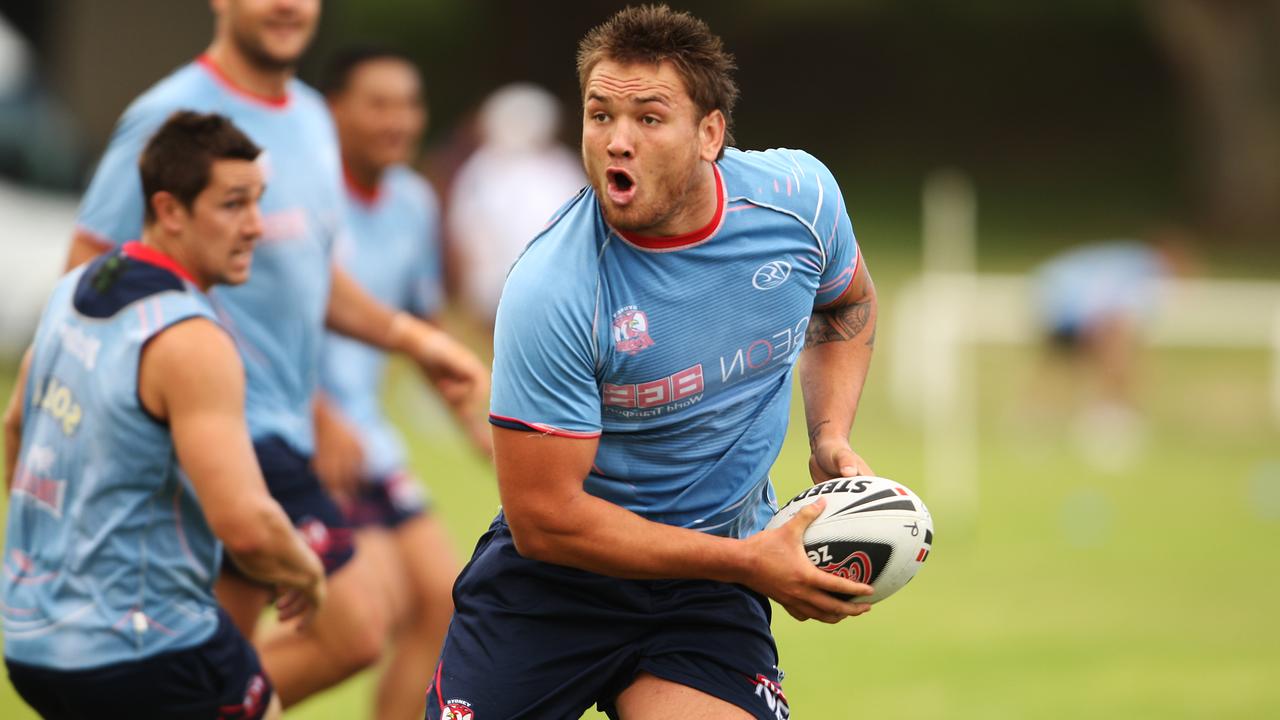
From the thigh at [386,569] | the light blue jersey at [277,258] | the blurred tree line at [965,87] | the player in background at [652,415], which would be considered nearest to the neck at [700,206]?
the player in background at [652,415]

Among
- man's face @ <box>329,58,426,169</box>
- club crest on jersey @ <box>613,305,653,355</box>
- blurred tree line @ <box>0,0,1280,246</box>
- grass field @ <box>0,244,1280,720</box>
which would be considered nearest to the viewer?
club crest on jersey @ <box>613,305,653,355</box>

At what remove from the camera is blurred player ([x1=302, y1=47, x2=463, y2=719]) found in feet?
23.4

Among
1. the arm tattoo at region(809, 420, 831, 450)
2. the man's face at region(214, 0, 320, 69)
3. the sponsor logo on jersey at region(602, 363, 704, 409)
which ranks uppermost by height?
the man's face at region(214, 0, 320, 69)

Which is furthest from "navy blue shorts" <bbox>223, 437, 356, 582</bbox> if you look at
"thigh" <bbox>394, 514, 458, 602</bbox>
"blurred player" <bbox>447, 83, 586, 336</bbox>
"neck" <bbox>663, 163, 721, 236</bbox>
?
"blurred player" <bbox>447, 83, 586, 336</bbox>

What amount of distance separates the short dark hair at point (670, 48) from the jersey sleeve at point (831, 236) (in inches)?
15.8

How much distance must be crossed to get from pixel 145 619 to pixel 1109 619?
273 inches

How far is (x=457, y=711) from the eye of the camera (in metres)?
4.48

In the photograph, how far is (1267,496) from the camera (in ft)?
47.5

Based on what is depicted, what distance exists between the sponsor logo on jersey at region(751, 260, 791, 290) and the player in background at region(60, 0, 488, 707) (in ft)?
5.37

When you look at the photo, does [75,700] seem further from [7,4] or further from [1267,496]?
[7,4]

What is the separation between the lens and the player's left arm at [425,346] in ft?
19.7

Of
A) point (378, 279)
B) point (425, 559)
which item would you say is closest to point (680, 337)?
point (425, 559)

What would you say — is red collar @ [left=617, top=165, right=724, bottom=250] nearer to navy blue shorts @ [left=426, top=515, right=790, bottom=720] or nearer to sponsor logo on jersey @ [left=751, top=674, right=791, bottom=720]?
navy blue shorts @ [left=426, top=515, right=790, bottom=720]

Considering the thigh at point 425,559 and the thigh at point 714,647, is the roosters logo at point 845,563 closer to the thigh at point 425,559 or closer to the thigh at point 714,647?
the thigh at point 714,647
